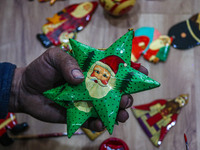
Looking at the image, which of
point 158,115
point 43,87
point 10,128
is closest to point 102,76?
point 43,87

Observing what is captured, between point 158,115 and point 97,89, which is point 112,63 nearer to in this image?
point 97,89

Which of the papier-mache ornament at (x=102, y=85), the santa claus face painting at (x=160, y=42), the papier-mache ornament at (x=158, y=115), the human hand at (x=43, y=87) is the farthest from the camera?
the santa claus face painting at (x=160, y=42)

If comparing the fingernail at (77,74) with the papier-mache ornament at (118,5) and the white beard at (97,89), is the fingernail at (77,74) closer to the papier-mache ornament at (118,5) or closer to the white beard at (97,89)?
the white beard at (97,89)

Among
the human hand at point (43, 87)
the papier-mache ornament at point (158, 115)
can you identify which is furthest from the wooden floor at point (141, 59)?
the human hand at point (43, 87)

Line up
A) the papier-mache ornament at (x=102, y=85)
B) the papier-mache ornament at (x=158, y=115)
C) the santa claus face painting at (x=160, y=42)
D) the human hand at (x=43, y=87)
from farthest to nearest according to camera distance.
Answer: the santa claus face painting at (x=160, y=42) < the papier-mache ornament at (x=158, y=115) < the human hand at (x=43, y=87) < the papier-mache ornament at (x=102, y=85)

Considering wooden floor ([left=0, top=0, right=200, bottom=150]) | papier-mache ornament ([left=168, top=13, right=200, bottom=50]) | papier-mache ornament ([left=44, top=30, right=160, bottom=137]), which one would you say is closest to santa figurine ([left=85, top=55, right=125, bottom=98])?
papier-mache ornament ([left=44, top=30, right=160, bottom=137])
